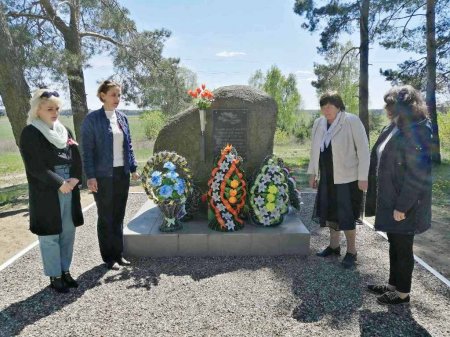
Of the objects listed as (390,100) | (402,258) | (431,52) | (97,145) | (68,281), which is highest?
(431,52)

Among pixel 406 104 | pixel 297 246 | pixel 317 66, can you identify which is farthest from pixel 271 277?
pixel 317 66

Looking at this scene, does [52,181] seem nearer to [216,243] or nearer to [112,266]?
[112,266]

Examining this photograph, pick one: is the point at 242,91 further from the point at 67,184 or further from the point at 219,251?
the point at 67,184

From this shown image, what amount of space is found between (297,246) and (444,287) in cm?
145

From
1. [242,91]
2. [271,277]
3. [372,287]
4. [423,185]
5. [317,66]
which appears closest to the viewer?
[423,185]

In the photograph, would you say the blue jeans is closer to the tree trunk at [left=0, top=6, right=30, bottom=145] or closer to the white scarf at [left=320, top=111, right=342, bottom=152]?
the white scarf at [left=320, top=111, right=342, bottom=152]

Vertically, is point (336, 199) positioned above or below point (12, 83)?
below

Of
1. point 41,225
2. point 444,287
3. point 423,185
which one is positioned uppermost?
point 423,185

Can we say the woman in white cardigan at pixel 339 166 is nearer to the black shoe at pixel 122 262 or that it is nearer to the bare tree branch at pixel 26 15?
the black shoe at pixel 122 262

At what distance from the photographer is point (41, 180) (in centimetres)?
295

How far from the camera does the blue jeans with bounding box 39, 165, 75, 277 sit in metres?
3.14

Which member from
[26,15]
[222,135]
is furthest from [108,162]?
[26,15]

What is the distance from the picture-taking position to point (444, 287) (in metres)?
3.32

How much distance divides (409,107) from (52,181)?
2.85 m
